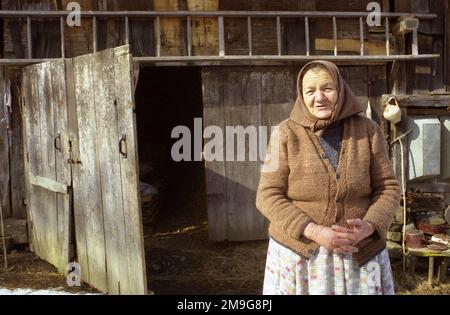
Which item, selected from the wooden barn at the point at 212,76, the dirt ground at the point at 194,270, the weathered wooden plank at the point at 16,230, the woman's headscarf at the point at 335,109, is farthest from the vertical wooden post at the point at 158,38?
the woman's headscarf at the point at 335,109

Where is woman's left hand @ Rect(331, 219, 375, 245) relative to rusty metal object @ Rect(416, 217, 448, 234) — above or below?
above

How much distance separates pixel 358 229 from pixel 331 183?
278 millimetres

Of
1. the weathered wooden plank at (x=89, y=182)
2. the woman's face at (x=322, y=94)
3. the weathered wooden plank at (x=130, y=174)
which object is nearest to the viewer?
the woman's face at (x=322, y=94)

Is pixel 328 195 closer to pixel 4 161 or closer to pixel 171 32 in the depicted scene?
pixel 171 32

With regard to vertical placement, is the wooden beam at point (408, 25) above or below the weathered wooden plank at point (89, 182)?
above

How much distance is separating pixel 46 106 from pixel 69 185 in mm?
942

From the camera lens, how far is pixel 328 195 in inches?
93.2

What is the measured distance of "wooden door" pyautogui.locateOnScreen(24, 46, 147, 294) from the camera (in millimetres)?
3438

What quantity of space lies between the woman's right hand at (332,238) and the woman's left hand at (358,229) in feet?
0.07

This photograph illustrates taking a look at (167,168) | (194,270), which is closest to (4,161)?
(194,270)

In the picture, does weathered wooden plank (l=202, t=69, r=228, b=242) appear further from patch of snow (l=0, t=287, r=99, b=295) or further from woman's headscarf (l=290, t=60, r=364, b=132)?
woman's headscarf (l=290, t=60, r=364, b=132)

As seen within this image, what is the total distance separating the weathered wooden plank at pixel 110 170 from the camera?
3605 millimetres

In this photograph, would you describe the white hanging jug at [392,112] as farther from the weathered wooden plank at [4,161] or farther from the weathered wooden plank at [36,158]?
the weathered wooden plank at [4,161]

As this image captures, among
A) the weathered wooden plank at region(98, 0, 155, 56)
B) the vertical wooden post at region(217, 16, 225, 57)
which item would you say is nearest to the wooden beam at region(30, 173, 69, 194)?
the weathered wooden plank at region(98, 0, 155, 56)
